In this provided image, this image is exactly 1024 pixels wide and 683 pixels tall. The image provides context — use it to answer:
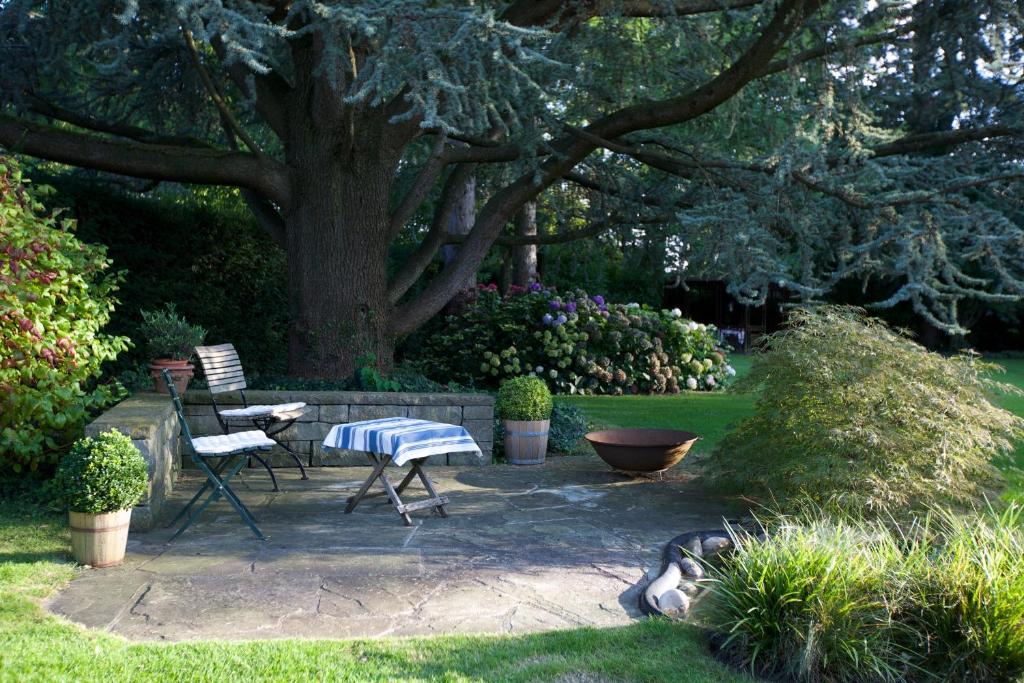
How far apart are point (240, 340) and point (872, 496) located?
8.03 metres

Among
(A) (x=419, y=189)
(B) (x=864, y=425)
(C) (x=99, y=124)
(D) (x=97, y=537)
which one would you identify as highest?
(C) (x=99, y=124)

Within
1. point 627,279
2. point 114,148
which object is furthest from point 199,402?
point 627,279

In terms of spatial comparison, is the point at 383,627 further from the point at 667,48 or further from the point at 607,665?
the point at 667,48

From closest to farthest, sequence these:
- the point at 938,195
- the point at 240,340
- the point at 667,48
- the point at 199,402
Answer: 1. the point at 938,195
2. the point at 199,402
3. the point at 667,48
4. the point at 240,340

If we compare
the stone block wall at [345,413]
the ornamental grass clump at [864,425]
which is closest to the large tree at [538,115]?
the ornamental grass clump at [864,425]

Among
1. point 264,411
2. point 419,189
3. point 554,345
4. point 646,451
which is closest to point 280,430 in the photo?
point 264,411

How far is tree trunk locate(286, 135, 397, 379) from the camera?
9016 mm

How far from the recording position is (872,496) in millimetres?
5113

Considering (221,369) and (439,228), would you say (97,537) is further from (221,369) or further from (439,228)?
(439,228)

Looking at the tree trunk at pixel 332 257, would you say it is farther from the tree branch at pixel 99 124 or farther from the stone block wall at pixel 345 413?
the tree branch at pixel 99 124

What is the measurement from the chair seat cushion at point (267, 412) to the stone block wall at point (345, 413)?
0.33 meters

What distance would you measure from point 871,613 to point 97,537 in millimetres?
3921

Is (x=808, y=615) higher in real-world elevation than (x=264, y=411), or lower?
lower

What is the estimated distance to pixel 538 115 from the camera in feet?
28.5
